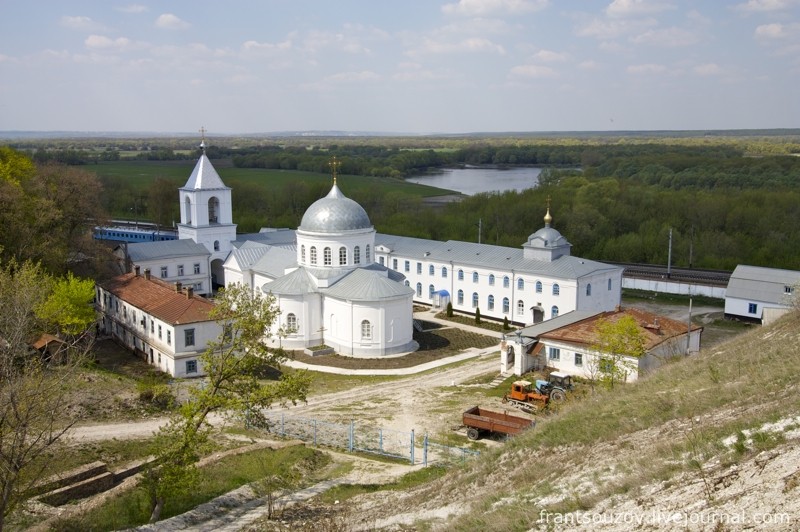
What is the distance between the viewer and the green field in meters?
95.4

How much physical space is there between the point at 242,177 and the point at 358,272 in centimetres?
8401

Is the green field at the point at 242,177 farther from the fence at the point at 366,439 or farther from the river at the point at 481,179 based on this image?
the fence at the point at 366,439

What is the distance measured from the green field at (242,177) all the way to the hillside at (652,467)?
65.6 meters

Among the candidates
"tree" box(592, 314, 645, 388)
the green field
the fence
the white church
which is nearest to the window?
the white church

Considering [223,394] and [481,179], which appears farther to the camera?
[481,179]

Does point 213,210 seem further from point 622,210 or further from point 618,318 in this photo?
point 622,210

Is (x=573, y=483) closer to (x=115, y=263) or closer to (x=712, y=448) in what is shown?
(x=712, y=448)

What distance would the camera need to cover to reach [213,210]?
49.9 meters

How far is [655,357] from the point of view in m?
28.8

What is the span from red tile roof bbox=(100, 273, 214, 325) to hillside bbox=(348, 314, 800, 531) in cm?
1729

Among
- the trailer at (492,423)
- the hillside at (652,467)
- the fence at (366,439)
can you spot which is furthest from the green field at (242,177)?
the hillside at (652,467)

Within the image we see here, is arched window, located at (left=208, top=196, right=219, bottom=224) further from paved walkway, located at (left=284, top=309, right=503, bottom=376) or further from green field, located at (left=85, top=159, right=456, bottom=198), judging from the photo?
green field, located at (left=85, top=159, right=456, bottom=198)

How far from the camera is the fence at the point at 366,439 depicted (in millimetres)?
21406

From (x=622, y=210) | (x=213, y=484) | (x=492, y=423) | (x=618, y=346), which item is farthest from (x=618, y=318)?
(x=622, y=210)
